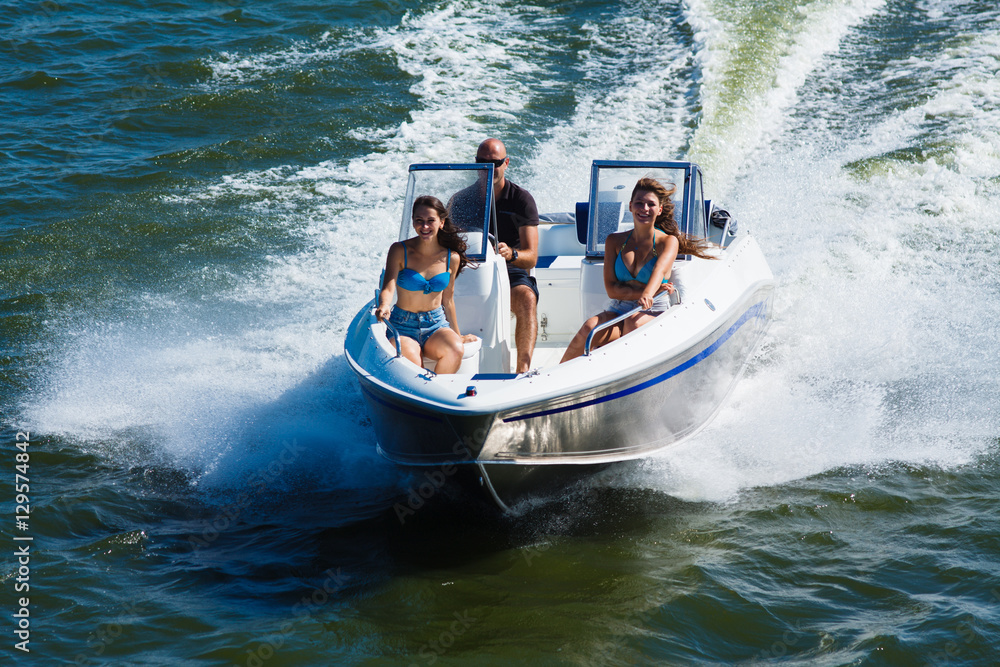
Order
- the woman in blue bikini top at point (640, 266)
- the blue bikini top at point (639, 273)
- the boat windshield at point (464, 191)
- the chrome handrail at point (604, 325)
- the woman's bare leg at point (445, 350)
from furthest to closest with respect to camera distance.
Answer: the boat windshield at point (464, 191)
the blue bikini top at point (639, 273)
the woman in blue bikini top at point (640, 266)
the woman's bare leg at point (445, 350)
the chrome handrail at point (604, 325)

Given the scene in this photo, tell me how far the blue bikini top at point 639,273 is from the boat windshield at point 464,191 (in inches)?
32.8

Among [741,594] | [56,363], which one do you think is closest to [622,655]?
[741,594]

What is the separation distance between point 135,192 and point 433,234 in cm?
595

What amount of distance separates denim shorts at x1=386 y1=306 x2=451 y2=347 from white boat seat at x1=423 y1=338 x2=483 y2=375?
124 mm

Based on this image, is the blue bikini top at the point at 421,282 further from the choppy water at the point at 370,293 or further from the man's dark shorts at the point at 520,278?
the choppy water at the point at 370,293

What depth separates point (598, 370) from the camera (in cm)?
457

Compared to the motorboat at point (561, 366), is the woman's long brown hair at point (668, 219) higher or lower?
higher

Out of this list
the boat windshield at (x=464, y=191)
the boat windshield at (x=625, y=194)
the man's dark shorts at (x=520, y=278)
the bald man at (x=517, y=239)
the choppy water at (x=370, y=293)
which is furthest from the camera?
the boat windshield at (x=625, y=194)

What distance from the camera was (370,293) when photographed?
8.29 metres

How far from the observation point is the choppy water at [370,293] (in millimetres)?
4359

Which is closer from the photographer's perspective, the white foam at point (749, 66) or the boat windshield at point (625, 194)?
the boat windshield at point (625, 194)

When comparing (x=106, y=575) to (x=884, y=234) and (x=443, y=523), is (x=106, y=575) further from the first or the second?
(x=884, y=234)

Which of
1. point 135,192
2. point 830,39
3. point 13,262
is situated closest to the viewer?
point 13,262

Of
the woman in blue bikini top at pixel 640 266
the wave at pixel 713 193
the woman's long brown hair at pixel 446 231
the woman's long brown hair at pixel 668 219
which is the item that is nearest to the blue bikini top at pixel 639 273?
the woman in blue bikini top at pixel 640 266
